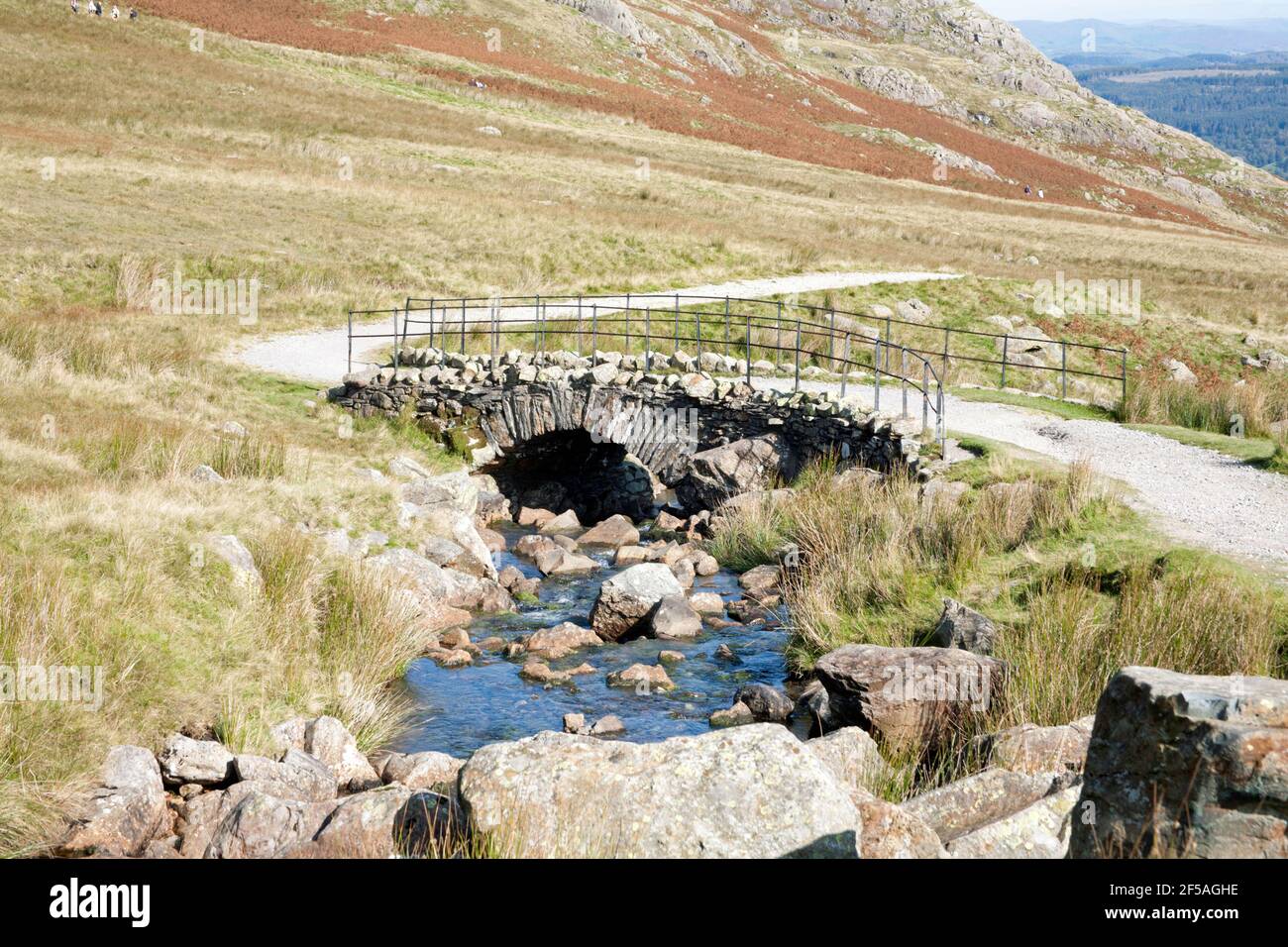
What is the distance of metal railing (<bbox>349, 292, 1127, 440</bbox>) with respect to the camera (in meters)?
26.0

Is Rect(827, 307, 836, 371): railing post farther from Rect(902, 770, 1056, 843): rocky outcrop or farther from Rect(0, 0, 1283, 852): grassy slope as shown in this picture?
Rect(902, 770, 1056, 843): rocky outcrop

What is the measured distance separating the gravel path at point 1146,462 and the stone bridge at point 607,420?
1348 millimetres

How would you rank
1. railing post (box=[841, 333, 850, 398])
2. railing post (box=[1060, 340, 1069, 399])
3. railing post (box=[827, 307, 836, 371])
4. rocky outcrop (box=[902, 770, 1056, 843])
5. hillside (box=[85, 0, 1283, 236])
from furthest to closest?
1. hillside (box=[85, 0, 1283, 236])
2. railing post (box=[827, 307, 836, 371])
3. railing post (box=[1060, 340, 1069, 399])
4. railing post (box=[841, 333, 850, 398])
5. rocky outcrop (box=[902, 770, 1056, 843])

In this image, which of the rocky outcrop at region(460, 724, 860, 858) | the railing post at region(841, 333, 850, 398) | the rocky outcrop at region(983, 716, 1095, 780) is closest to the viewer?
the rocky outcrop at region(460, 724, 860, 858)

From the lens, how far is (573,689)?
12.6 m

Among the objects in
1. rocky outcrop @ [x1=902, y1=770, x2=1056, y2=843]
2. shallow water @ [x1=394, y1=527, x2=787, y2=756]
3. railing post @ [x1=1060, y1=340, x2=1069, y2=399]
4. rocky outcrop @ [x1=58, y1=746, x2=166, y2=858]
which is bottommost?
shallow water @ [x1=394, y1=527, x2=787, y2=756]

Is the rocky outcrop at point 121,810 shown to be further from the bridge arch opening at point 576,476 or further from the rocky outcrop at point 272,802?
the bridge arch opening at point 576,476

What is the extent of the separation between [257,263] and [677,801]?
95.1ft

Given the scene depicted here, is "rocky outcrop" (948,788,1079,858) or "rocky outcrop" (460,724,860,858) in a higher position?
"rocky outcrop" (460,724,860,858)

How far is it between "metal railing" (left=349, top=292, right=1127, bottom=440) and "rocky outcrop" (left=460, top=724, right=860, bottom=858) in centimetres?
1748

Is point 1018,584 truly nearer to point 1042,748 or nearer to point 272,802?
point 1042,748

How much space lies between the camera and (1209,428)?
2091 centimetres

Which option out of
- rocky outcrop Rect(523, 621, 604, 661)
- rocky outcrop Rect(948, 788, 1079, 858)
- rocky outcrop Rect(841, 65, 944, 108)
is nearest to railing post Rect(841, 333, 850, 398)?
rocky outcrop Rect(523, 621, 604, 661)

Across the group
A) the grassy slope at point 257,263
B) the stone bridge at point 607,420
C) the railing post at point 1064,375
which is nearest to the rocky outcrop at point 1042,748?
the grassy slope at point 257,263
